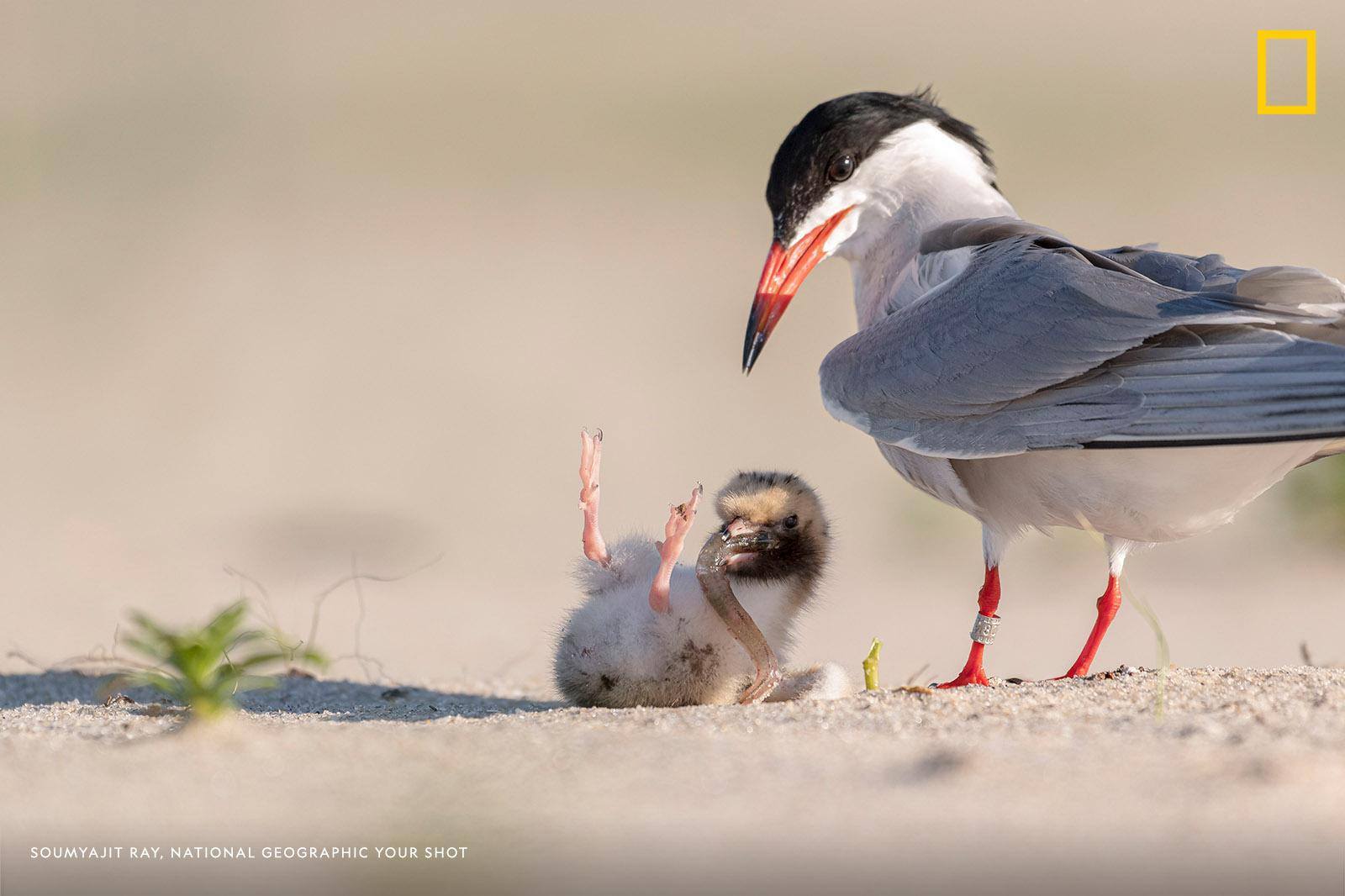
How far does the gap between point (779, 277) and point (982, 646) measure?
1215 mm

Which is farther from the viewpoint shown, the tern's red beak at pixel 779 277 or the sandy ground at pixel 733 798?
the tern's red beak at pixel 779 277

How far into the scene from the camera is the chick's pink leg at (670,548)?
4109 millimetres

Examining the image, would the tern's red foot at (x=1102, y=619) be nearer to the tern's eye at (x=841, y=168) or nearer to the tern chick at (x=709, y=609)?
the tern chick at (x=709, y=609)

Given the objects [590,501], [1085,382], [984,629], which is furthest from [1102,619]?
[590,501]

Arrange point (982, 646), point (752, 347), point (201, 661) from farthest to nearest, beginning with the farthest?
point (752, 347), point (982, 646), point (201, 661)

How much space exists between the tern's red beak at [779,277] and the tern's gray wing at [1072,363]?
421 millimetres

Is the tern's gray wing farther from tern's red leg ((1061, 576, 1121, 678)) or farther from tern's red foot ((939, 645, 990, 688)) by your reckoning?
tern's red leg ((1061, 576, 1121, 678))

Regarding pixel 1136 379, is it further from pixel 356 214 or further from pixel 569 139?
pixel 569 139

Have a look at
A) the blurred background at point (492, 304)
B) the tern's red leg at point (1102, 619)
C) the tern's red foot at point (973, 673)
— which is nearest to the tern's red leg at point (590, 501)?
the blurred background at point (492, 304)

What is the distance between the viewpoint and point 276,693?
4.71 m

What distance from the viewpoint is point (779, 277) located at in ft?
15.5

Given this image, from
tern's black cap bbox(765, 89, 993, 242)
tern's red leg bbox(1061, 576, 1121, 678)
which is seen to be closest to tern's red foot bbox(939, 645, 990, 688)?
tern's red leg bbox(1061, 576, 1121, 678)

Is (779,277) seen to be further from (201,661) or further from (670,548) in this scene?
(201,661)

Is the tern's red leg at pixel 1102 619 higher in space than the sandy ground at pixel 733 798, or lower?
lower
